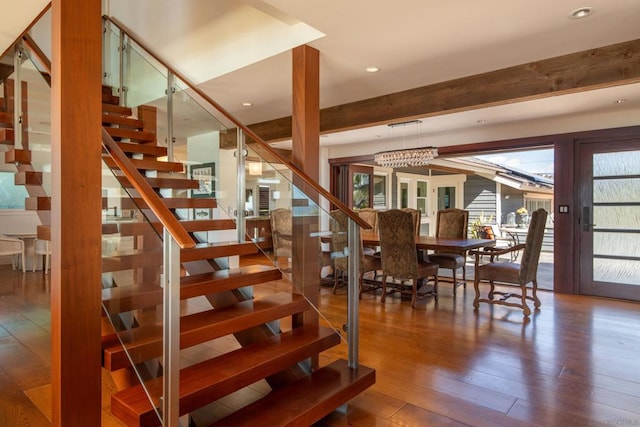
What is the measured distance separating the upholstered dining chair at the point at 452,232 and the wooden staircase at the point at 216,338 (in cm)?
309

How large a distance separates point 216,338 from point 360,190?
6.45 meters

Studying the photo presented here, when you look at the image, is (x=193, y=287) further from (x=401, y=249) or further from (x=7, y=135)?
(x=401, y=249)

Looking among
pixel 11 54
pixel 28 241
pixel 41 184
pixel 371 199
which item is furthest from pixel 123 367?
→ pixel 371 199

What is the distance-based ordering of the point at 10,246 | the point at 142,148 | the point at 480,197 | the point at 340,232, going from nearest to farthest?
the point at 340,232 < the point at 142,148 < the point at 10,246 < the point at 480,197

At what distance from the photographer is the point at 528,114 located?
5207 millimetres

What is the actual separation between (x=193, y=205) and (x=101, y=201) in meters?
1.71

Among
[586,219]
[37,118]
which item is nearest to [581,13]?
[586,219]

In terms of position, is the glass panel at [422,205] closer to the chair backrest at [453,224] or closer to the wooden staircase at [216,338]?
the chair backrest at [453,224]

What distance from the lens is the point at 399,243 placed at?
4582 mm

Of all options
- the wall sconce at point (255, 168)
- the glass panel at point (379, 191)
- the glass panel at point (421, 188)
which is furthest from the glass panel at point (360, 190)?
the wall sconce at point (255, 168)

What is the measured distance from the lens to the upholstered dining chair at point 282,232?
3.02m

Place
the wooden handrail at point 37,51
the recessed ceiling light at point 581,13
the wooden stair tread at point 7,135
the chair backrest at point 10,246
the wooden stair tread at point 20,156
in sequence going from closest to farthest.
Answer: the recessed ceiling light at point 581,13 < the wooden handrail at point 37,51 < the wooden stair tread at point 20,156 < the wooden stair tread at point 7,135 < the chair backrest at point 10,246

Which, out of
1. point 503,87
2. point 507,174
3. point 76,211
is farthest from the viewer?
point 507,174

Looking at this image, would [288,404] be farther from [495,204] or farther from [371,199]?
[495,204]
